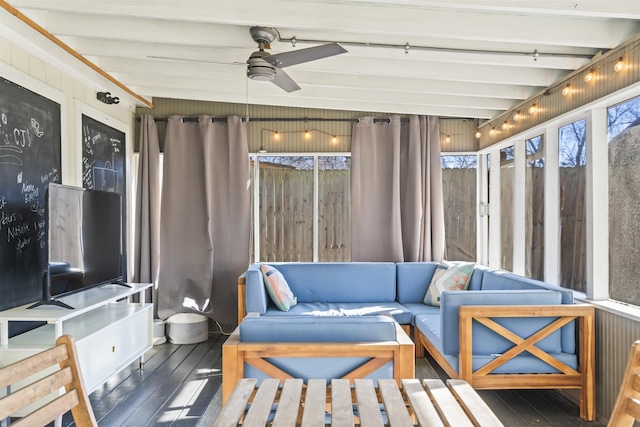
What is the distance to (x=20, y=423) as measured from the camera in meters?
1.18

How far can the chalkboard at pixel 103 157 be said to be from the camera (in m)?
4.25

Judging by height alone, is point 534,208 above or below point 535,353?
above

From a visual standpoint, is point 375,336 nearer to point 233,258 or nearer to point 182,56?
point 182,56

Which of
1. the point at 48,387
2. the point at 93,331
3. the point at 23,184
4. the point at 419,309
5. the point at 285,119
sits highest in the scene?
the point at 285,119

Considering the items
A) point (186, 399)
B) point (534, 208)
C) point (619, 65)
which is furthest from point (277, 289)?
point (619, 65)

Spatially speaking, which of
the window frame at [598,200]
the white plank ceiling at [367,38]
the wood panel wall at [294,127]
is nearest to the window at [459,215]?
the wood panel wall at [294,127]

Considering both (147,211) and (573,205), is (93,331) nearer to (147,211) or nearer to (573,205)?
(147,211)

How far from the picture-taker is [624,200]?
3.07 meters

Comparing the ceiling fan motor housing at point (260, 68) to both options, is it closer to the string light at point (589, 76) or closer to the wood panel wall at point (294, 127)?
the string light at point (589, 76)

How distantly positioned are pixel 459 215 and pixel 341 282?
1.80 meters

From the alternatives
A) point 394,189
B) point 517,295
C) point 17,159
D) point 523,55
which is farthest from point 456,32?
point 17,159

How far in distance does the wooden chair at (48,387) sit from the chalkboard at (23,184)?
2006mm

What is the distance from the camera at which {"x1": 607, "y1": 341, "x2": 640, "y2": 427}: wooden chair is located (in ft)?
4.38

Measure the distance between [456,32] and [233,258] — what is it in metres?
3.58
